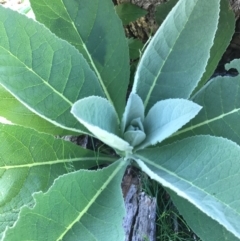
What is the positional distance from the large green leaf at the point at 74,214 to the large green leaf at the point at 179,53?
0.23 metres

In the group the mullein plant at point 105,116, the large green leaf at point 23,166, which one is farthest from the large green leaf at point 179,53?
the large green leaf at point 23,166

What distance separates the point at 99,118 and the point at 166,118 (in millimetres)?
125

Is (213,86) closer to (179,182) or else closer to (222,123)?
(222,123)

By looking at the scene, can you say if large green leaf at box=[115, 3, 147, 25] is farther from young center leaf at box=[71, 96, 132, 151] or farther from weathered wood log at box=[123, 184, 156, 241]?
weathered wood log at box=[123, 184, 156, 241]

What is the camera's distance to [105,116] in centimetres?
73

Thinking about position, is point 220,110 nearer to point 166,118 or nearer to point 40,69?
point 166,118

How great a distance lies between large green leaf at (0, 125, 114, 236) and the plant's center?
150 millimetres

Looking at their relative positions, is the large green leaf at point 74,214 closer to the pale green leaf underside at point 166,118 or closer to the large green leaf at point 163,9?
the pale green leaf underside at point 166,118

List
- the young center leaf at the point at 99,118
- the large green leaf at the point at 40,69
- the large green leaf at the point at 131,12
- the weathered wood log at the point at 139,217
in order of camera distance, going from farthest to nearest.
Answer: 1. the large green leaf at the point at 131,12
2. the weathered wood log at the point at 139,217
3. the large green leaf at the point at 40,69
4. the young center leaf at the point at 99,118

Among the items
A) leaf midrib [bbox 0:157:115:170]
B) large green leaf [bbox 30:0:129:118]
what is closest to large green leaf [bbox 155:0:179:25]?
large green leaf [bbox 30:0:129:118]

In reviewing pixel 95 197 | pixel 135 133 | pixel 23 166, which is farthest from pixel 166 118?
pixel 23 166

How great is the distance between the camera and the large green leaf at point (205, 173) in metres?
0.60

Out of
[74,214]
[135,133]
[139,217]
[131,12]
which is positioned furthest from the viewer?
[131,12]

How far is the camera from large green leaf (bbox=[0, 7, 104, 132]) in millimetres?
719
